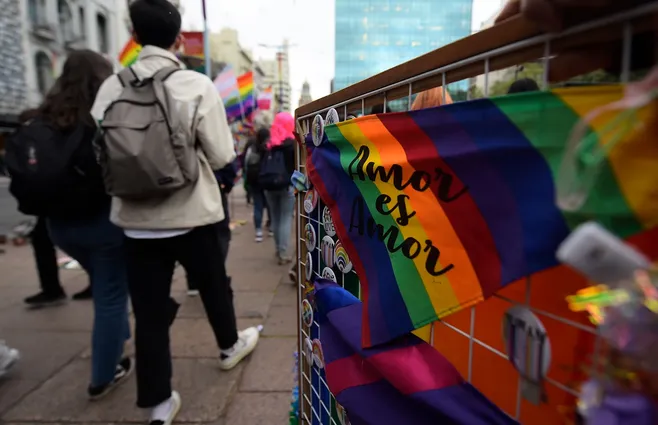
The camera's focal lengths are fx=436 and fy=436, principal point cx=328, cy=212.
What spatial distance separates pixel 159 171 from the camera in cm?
178

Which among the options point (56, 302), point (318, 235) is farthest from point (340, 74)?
point (318, 235)

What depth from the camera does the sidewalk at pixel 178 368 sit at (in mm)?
2275

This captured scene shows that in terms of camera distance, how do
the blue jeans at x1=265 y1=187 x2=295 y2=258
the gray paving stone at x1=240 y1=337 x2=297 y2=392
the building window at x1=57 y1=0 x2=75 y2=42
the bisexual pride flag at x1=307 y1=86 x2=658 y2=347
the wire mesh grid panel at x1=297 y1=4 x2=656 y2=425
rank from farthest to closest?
1. the building window at x1=57 y1=0 x2=75 y2=42
2. the blue jeans at x1=265 y1=187 x2=295 y2=258
3. the gray paving stone at x1=240 y1=337 x2=297 y2=392
4. the wire mesh grid panel at x1=297 y1=4 x2=656 y2=425
5. the bisexual pride flag at x1=307 y1=86 x2=658 y2=347

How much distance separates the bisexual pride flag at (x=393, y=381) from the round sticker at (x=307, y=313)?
0.24 m

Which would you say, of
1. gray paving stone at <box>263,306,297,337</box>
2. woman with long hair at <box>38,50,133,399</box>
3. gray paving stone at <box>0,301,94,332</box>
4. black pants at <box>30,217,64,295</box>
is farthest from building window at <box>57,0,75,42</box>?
woman with long hair at <box>38,50,133,399</box>

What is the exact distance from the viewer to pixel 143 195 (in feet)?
5.96

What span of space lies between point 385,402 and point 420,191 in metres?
0.45

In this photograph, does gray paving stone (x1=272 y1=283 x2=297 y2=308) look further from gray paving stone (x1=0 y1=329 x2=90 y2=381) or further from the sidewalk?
gray paving stone (x1=0 y1=329 x2=90 y2=381)

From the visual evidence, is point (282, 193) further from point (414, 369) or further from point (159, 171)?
point (414, 369)

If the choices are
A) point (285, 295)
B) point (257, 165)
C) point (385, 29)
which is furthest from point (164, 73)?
point (385, 29)

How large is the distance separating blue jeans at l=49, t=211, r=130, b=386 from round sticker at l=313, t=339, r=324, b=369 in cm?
143

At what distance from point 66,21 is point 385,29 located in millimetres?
17649

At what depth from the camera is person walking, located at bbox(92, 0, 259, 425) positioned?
5.88 feet

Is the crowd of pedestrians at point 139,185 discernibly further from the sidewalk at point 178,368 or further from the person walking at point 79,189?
the sidewalk at point 178,368
